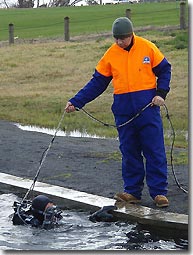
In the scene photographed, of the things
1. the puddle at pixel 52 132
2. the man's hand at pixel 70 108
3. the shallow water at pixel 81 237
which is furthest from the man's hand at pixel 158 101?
A: the puddle at pixel 52 132

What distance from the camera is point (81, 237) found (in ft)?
25.2

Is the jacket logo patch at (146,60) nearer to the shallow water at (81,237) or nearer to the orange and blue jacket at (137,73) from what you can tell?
the orange and blue jacket at (137,73)

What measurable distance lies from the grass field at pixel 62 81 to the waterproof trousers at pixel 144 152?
490 centimetres

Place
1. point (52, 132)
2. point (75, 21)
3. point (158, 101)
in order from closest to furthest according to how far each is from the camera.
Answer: point (158, 101) < point (52, 132) < point (75, 21)

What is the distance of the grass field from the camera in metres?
17.5

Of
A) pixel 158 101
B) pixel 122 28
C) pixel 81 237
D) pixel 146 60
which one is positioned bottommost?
pixel 81 237

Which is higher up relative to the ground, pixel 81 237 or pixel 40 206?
pixel 40 206

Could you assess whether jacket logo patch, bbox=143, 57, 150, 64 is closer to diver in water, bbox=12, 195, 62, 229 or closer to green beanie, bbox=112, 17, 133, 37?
green beanie, bbox=112, 17, 133, 37

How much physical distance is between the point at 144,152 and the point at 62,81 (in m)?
17.1

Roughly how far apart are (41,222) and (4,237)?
20.4 inches

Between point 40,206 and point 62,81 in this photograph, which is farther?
→ point 62,81

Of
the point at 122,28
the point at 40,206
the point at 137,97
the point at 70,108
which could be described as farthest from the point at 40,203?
the point at 122,28

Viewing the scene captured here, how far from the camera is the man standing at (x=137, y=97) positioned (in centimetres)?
819

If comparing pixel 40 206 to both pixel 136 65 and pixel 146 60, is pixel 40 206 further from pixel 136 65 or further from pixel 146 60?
pixel 146 60
